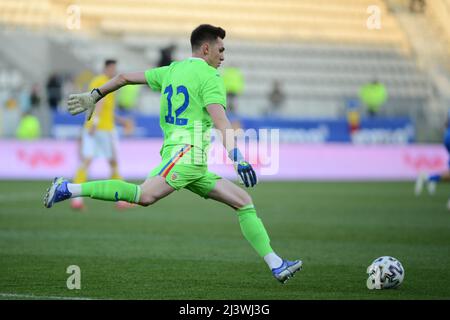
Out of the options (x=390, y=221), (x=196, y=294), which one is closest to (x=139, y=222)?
(x=390, y=221)

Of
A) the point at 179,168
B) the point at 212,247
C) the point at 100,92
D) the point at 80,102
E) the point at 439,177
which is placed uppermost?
the point at 439,177

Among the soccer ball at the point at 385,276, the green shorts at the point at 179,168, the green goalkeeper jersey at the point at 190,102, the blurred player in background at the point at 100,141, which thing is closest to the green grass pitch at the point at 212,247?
the soccer ball at the point at 385,276

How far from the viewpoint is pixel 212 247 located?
1138 centimetres

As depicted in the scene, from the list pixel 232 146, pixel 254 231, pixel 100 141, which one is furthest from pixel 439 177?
pixel 232 146

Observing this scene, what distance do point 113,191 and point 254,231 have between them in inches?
50.7

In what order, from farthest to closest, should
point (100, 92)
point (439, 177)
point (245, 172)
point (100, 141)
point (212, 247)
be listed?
point (439, 177) < point (100, 141) < point (212, 247) < point (100, 92) < point (245, 172)

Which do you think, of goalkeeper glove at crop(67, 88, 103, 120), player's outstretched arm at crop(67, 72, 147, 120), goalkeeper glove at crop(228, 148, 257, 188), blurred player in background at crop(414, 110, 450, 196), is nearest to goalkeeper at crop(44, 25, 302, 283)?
player's outstretched arm at crop(67, 72, 147, 120)

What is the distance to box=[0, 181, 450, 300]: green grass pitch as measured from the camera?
810 cm

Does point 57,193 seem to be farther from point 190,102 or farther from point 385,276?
point 385,276

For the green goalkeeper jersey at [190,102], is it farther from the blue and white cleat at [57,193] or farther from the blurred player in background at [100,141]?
the blurred player in background at [100,141]

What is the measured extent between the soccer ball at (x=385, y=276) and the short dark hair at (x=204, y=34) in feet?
8.22

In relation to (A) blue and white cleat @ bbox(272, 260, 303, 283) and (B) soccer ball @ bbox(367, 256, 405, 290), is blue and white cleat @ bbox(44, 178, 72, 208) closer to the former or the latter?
(A) blue and white cleat @ bbox(272, 260, 303, 283)

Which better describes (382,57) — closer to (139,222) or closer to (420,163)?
(420,163)

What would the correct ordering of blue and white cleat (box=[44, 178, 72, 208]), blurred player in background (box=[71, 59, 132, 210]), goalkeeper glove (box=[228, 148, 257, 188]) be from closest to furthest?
goalkeeper glove (box=[228, 148, 257, 188])
blue and white cleat (box=[44, 178, 72, 208])
blurred player in background (box=[71, 59, 132, 210])
